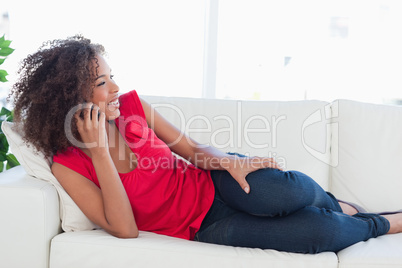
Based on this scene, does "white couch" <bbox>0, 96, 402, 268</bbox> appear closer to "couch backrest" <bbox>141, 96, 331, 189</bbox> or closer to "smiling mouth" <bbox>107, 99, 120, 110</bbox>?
"couch backrest" <bbox>141, 96, 331, 189</bbox>

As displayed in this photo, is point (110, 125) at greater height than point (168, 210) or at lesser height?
greater

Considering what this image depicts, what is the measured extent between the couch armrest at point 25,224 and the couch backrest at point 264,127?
0.83 meters

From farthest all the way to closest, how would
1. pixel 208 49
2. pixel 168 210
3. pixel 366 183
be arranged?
pixel 208 49, pixel 366 183, pixel 168 210

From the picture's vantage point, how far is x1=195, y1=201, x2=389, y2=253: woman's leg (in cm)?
154

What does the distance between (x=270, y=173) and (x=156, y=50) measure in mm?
1891

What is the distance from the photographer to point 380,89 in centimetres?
329

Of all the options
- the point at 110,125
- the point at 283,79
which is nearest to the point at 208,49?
the point at 283,79

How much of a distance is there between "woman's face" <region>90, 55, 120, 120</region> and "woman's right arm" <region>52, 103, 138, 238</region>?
9 centimetres

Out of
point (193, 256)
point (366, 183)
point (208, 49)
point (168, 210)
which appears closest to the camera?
point (193, 256)

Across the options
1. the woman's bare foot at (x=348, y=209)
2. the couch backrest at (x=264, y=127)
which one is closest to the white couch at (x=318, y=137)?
the couch backrest at (x=264, y=127)

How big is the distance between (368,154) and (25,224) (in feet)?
5.06

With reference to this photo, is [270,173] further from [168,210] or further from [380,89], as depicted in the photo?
[380,89]

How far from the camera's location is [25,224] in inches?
62.0
